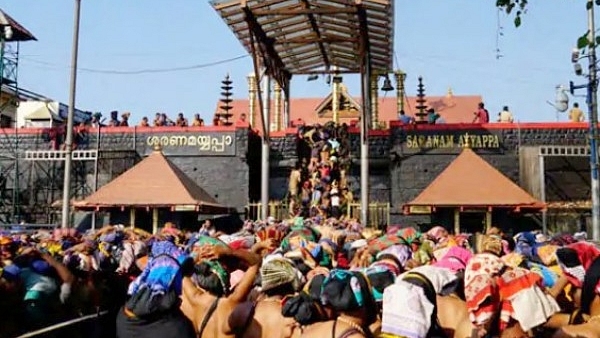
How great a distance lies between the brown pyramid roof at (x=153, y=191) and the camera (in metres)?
18.4

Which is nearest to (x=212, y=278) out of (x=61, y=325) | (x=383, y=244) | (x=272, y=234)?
(x=61, y=325)

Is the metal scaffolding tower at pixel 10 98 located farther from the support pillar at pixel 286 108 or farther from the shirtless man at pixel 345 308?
the shirtless man at pixel 345 308

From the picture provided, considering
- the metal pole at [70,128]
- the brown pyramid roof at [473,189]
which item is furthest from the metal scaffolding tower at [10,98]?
the brown pyramid roof at [473,189]

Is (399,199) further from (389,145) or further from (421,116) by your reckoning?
(421,116)

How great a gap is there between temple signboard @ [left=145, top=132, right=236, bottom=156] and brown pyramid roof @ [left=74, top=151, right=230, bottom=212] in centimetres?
129

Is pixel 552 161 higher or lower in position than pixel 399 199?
higher

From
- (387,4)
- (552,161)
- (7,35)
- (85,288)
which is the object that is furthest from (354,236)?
(7,35)

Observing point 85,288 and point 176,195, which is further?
point 176,195

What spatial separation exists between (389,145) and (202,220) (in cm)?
639

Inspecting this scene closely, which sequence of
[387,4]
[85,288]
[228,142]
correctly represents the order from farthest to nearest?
[228,142]
[387,4]
[85,288]

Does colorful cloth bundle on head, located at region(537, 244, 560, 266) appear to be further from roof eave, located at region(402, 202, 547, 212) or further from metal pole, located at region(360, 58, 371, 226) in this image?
metal pole, located at region(360, 58, 371, 226)

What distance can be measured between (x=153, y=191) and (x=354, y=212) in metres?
6.02

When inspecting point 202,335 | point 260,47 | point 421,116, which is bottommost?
point 202,335

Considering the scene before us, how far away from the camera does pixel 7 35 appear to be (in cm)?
2522
